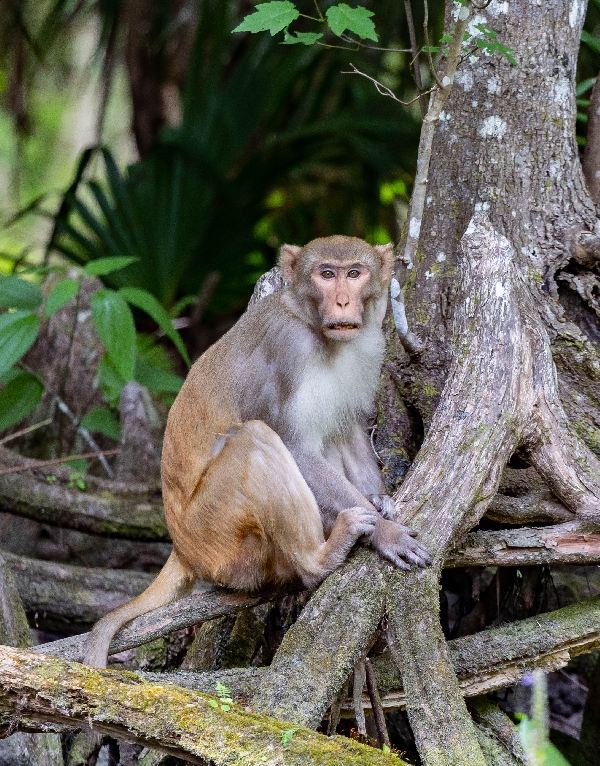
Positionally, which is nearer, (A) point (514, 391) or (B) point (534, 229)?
(A) point (514, 391)

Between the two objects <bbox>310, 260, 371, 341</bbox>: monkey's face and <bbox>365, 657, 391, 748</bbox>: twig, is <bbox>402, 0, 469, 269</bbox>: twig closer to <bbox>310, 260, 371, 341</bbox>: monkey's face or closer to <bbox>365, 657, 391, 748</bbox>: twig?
<bbox>310, 260, 371, 341</bbox>: monkey's face

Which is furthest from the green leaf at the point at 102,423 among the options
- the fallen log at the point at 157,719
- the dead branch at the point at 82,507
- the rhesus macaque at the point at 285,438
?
the fallen log at the point at 157,719

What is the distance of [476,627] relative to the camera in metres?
4.50

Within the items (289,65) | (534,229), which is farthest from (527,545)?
(289,65)

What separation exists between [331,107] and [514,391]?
5.90m

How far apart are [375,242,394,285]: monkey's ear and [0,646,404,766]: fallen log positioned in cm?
229

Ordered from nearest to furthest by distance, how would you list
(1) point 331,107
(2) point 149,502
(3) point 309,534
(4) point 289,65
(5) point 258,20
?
1. (5) point 258,20
2. (3) point 309,534
3. (2) point 149,502
4. (4) point 289,65
5. (1) point 331,107

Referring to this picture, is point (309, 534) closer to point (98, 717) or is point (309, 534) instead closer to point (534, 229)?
point (98, 717)

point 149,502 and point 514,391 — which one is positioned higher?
point 514,391

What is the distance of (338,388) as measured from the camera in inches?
163

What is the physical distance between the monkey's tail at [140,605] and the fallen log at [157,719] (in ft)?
2.62

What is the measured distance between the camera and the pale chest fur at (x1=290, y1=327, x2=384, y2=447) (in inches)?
160

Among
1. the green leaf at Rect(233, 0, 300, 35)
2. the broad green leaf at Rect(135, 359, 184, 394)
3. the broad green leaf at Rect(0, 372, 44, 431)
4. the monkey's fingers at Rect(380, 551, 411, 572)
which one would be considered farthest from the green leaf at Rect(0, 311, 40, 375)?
the monkey's fingers at Rect(380, 551, 411, 572)

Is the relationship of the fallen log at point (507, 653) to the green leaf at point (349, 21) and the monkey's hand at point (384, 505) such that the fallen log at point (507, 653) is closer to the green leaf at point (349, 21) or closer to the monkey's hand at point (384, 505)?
the monkey's hand at point (384, 505)
